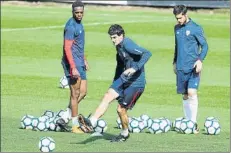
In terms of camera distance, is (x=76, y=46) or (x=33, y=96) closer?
(x=76, y=46)

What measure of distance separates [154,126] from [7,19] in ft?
62.3

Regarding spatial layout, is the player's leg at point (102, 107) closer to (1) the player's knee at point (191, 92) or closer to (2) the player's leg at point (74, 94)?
(2) the player's leg at point (74, 94)

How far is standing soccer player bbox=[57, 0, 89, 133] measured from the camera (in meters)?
15.1

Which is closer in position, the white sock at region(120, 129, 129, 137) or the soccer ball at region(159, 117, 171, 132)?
the white sock at region(120, 129, 129, 137)

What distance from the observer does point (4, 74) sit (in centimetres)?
2203

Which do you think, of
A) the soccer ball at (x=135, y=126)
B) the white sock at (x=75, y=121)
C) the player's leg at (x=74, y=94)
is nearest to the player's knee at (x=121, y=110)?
the soccer ball at (x=135, y=126)

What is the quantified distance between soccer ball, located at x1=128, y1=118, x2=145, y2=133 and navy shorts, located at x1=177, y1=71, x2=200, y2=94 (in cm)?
113

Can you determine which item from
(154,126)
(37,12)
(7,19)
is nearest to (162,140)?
(154,126)

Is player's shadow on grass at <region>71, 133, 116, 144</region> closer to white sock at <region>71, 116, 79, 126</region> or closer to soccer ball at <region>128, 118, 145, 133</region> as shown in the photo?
soccer ball at <region>128, 118, 145, 133</region>

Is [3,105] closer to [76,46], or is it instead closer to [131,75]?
[76,46]

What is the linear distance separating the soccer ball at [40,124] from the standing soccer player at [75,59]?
0.21 meters

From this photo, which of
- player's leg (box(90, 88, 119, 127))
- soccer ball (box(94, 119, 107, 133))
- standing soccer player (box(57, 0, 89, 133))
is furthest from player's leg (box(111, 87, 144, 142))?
standing soccer player (box(57, 0, 89, 133))

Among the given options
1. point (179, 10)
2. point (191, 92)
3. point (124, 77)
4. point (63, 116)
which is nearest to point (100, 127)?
point (63, 116)

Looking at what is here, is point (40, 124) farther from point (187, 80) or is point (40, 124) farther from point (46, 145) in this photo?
point (187, 80)
